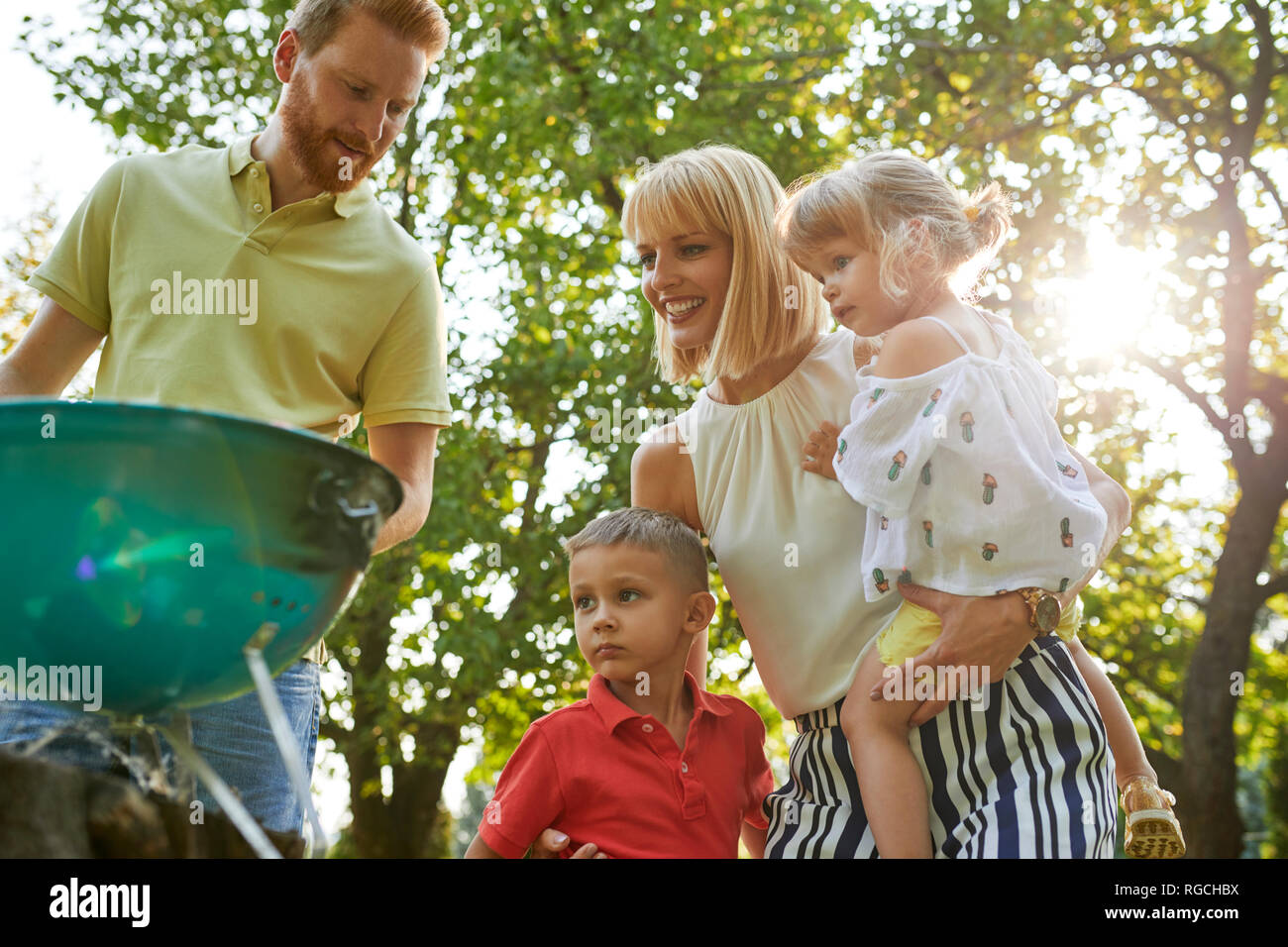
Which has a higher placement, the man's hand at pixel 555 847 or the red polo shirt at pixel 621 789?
the red polo shirt at pixel 621 789

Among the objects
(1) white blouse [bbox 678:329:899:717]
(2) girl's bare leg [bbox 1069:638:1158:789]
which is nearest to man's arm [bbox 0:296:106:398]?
(1) white blouse [bbox 678:329:899:717]

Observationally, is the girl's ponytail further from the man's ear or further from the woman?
the man's ear

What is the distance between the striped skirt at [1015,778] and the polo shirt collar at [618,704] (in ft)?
1.21

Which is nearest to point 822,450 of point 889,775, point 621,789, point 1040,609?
point 1040,609

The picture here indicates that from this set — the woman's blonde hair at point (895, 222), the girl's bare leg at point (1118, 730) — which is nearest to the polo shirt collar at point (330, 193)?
the woman's blonde hair at point (895, 222)

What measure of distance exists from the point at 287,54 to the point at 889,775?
2.00 meters

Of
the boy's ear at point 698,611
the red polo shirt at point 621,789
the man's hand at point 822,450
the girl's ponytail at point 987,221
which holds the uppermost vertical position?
the girl's ponytail at point 987,221

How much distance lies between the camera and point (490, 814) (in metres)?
2.19

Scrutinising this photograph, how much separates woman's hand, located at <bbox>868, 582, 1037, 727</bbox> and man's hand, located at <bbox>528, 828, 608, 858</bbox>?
68 cm

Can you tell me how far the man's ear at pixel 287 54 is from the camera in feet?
8.16

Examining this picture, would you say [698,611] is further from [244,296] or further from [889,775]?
[244,296]

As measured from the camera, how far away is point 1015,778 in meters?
1.87

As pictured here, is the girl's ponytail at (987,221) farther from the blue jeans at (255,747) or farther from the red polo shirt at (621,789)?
the blue jeans at (255,747)

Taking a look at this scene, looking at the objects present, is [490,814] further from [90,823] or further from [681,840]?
[90,823]
